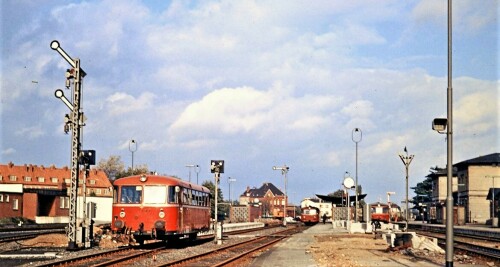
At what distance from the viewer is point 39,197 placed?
84.2 meters

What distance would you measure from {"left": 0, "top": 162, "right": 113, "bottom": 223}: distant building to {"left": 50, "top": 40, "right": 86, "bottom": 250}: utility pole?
35.9m

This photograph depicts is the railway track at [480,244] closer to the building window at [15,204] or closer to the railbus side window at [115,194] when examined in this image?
the railbus side window at [115,194]

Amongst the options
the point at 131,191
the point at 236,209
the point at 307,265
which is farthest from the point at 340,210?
the point at 307,265

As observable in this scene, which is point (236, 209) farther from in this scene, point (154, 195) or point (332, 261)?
point (332, 261)

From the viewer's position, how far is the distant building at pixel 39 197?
255 ft

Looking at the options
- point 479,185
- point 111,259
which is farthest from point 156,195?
point 479,185

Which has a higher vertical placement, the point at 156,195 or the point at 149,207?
the point at 156,195

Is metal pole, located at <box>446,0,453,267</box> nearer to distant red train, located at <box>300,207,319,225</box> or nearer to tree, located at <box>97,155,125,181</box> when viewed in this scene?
distant red train, located at <box>300,207,319,225</box>

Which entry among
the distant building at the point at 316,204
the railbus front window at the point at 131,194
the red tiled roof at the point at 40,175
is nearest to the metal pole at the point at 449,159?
the railbus front window at the point at 131,194

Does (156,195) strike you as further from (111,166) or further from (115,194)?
(111,166)

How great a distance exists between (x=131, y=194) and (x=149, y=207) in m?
1.10

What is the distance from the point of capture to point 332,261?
2272 centimetres

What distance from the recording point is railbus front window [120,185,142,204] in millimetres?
28641

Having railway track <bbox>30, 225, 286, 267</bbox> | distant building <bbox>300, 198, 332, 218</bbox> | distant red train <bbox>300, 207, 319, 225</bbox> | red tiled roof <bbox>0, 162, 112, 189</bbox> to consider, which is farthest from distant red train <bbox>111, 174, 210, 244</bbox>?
red tiled roof <bbox>0, 162, 112, 189</bbox>
